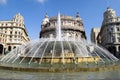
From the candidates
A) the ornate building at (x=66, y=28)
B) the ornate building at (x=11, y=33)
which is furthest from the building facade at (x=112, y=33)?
the ornate building at (x=11, y=33)

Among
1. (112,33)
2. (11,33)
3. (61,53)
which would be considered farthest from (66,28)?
(61,53)

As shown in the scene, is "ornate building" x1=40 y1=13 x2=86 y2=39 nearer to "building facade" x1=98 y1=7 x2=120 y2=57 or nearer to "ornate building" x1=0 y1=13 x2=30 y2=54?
"building facade" x1=98 y1=7 x2=120 y2=57

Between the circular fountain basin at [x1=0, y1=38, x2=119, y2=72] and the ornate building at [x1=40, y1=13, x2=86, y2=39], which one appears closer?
the circular fountain basin at [x1=0, y1=38, x2=119, y2=72]

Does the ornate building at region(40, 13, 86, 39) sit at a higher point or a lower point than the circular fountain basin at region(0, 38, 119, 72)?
higher

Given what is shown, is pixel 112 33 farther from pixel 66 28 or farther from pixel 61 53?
pixel 61 53

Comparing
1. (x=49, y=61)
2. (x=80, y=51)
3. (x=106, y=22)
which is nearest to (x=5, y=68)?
(x=49, y=61)

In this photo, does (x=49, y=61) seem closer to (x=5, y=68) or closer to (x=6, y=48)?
(x=5, y=68)

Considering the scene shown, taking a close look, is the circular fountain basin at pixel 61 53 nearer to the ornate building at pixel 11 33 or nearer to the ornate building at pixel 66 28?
the ornate building at pixel 66 28

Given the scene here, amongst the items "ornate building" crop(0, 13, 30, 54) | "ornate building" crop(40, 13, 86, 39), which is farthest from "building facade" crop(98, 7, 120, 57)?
"ornate building" crop(0, 13, 30, 54)

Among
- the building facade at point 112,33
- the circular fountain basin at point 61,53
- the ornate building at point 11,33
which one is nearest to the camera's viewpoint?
the circular fountain basin at point 61,53

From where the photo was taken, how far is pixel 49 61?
17031 mm

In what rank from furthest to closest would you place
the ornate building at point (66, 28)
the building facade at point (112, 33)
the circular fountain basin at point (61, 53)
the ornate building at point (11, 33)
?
the ornate building at point (11, 33), the ornate building at point (66, 28), the building facade at point (112, 33), the circular fountain basin at point (61, 53)

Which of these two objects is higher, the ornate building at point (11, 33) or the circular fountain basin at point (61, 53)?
the ornate building at point (11, 33)

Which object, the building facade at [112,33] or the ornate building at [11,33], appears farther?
the ornate building at [11,33]
